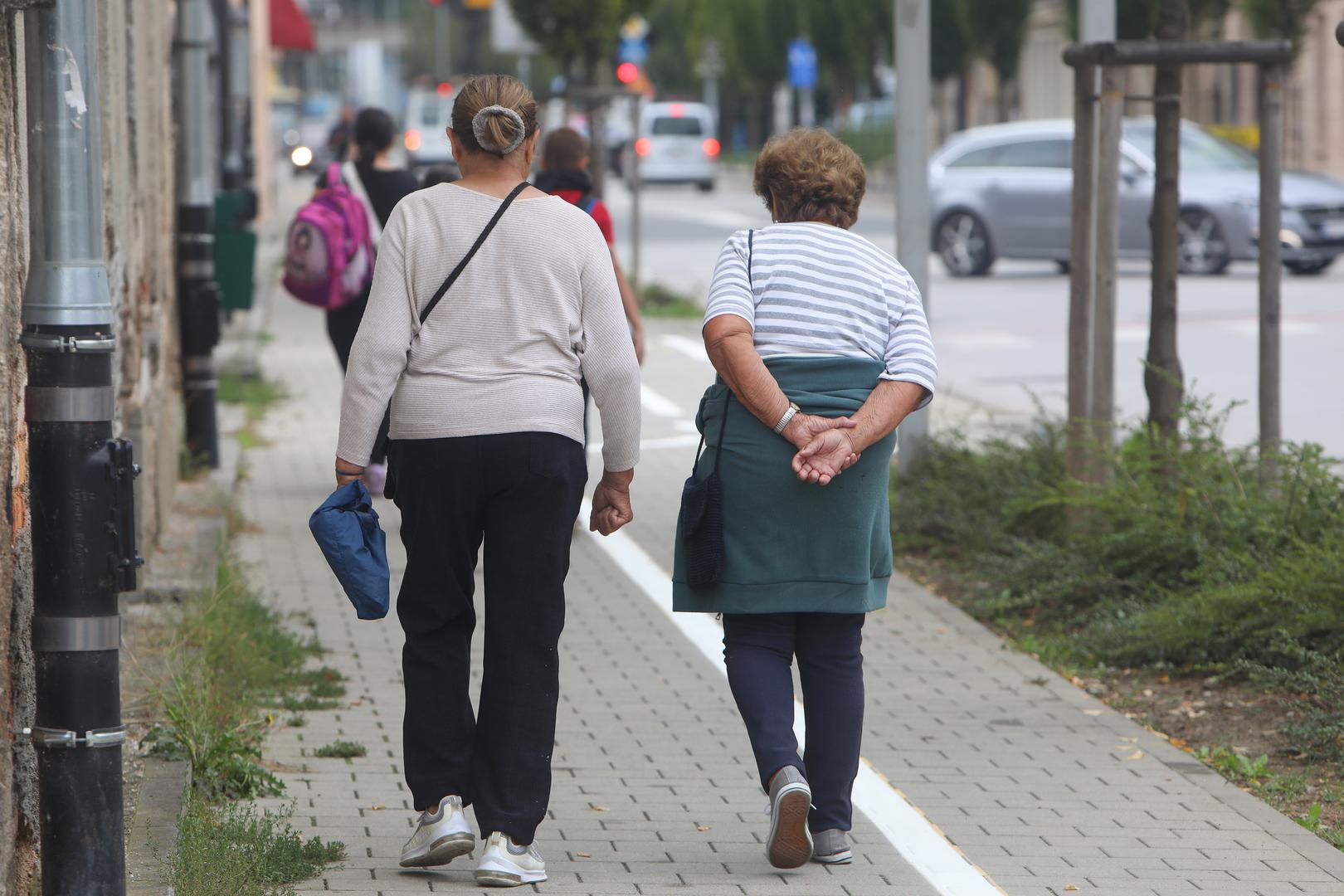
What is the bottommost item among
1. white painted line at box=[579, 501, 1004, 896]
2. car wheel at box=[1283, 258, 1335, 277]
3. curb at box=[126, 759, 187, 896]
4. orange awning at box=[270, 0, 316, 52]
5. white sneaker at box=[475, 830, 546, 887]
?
white painted line at box=[579, 501, 1004, 896]

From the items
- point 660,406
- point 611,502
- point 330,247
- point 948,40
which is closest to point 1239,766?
point 611,502

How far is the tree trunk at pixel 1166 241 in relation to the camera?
8.06 m

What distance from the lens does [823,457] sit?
181 inches

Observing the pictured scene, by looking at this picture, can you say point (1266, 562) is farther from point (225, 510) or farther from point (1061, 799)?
point (225, 510)

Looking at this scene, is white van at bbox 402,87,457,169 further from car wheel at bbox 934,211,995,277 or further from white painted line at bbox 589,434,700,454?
white painted line at bbox 589,434,700,454

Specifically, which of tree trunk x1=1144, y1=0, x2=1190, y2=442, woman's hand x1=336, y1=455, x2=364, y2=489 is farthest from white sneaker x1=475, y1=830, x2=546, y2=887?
tree trunk x1=1144, y1=0, x2=1190, y2=442

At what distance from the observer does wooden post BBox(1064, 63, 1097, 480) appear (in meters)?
8.25

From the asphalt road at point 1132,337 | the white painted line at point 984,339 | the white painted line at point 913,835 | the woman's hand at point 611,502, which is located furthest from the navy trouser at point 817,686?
the white painted line at point 984,339

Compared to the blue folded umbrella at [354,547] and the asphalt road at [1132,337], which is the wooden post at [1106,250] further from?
the blue folded umbrella at [354,547]

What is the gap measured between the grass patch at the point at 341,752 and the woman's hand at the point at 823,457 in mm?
1829

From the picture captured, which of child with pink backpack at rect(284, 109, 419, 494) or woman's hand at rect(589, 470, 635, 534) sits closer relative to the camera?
woman's hand at rect(589, 470, 635, 534)

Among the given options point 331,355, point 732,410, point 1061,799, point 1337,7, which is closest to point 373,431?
point 732,410

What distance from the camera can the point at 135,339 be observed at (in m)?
8.44

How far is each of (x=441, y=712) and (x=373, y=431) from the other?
0.65 m
